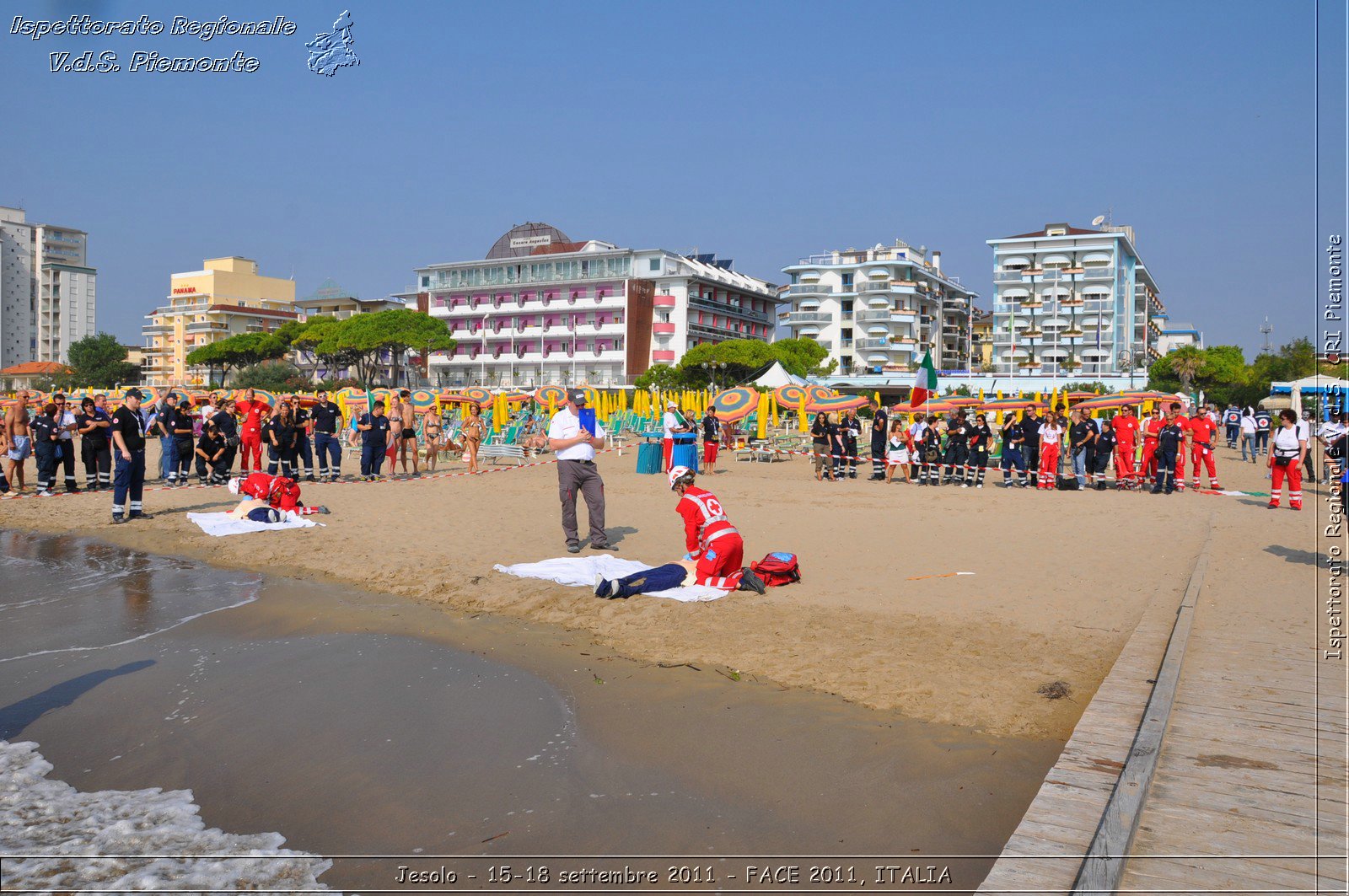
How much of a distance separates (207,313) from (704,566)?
117 metres

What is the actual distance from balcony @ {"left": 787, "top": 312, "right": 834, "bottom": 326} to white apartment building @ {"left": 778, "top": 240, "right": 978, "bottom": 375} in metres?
0.08

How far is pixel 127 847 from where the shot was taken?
12.1ft

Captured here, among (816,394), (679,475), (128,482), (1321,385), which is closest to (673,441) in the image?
(816,394)

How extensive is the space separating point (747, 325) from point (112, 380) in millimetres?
65846

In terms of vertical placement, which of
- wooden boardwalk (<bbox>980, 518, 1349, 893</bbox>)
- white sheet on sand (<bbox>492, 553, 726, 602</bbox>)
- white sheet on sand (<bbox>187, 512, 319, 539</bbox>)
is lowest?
wooden boardwalk (<bbox>980, 518, 1349, 893</bbox>)

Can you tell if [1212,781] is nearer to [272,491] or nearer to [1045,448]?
[272,491]

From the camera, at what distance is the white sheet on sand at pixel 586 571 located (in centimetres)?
752

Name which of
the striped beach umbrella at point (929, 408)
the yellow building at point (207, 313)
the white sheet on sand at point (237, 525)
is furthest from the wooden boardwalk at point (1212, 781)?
the yellow building at point (207, 313)

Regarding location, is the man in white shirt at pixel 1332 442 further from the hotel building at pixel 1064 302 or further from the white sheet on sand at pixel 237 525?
the hotel building at pixel 1064 302

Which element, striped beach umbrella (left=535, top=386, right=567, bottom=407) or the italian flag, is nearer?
the italian flag

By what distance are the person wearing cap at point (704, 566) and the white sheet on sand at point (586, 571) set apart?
97mm

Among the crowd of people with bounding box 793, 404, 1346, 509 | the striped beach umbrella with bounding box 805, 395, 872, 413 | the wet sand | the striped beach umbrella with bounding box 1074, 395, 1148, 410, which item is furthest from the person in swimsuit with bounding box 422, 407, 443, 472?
the striped beach umbrella with bounding box 1074, 395, 1148, 410

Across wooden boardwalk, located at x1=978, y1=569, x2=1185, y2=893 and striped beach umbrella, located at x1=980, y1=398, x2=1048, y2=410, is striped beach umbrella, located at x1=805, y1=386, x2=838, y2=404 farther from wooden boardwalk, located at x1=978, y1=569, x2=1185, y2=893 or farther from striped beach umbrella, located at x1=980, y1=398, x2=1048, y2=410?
wooden boardwalk, located at x1=978, y1=569, x2=1185, y2=893

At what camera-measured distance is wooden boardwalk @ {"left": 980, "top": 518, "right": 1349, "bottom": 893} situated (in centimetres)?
290
